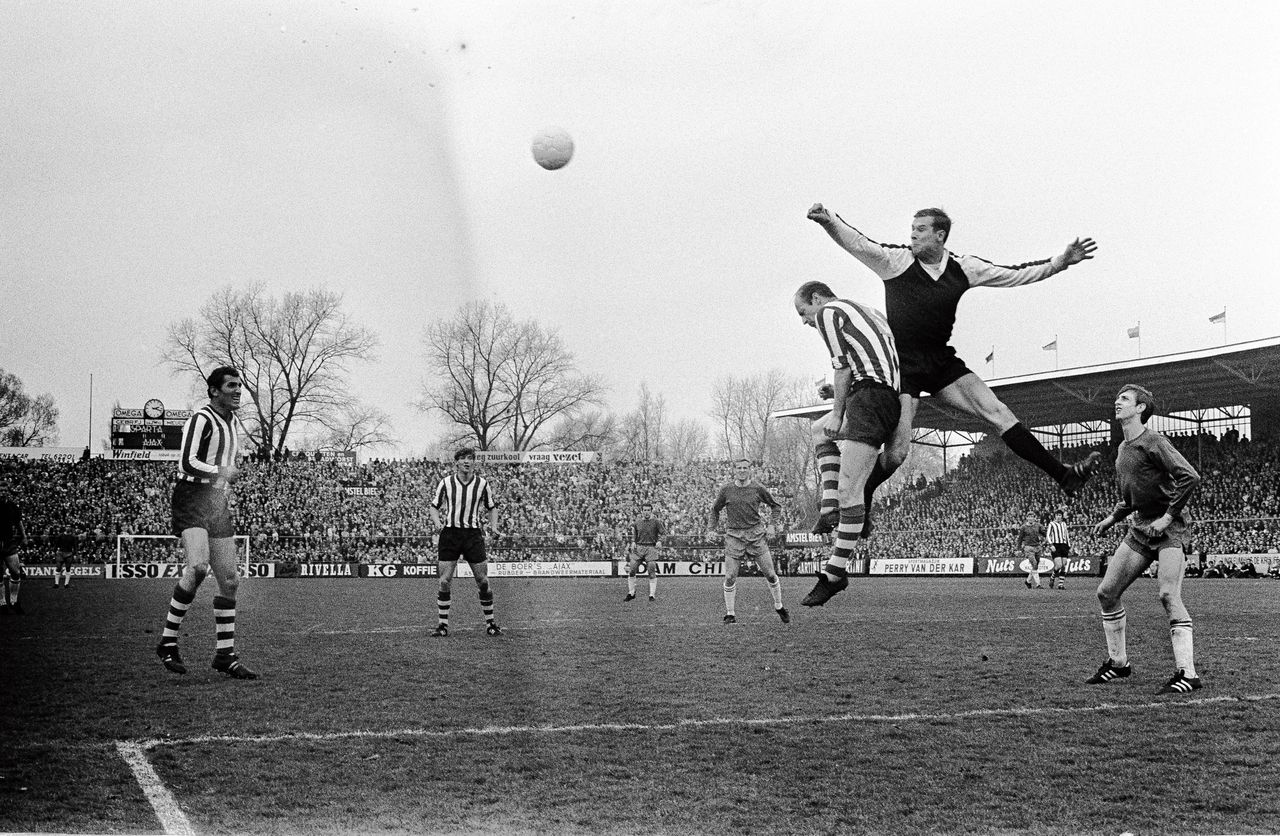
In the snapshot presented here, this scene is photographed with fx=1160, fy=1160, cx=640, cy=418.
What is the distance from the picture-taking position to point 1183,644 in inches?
329

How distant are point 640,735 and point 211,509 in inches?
162

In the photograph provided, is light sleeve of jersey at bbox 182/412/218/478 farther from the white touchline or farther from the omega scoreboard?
the omega scoreboard

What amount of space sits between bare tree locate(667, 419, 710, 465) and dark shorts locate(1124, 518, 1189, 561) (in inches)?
128

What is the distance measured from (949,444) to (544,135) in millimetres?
2159

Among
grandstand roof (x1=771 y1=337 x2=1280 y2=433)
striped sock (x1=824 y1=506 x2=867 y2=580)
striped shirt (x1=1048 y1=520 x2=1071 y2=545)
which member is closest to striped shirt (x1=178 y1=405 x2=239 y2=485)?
grandstand roof (x1=771 y1=337 x2=1280 y2=433)

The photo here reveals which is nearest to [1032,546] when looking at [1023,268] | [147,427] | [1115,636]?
[1115,636]

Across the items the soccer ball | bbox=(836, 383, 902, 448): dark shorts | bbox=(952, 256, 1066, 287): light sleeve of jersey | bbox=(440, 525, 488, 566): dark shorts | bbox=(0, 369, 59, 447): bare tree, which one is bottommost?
bbox=(440, 525, 488, 566): dark shorts

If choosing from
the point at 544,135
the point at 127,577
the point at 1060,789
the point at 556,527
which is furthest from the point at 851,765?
the point at 127,577

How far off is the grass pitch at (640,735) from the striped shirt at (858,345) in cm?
217

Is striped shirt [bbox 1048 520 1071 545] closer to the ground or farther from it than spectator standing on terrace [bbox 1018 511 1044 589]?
farther from it

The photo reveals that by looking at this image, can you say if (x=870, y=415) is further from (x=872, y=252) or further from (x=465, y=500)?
(x=465, y=500)

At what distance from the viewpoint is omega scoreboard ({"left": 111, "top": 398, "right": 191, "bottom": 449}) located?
34172 millimetres

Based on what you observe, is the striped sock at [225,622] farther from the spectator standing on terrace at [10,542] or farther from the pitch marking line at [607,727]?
the spectator standing on terrace at [10,542]

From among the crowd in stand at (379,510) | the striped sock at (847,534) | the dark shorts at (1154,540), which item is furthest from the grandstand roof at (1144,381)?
the crowd in stand at (379,510)
